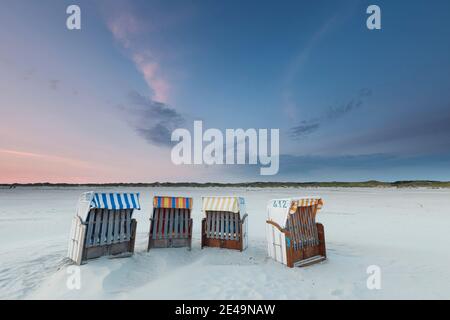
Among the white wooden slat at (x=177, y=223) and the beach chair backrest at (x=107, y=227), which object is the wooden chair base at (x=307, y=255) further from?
the beach chair backrest at (x=107, y=227)

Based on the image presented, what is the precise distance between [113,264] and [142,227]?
656 cm

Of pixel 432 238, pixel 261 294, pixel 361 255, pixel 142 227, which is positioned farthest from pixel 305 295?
pixel 142 227

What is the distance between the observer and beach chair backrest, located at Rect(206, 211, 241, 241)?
8.48m

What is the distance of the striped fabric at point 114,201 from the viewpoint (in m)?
6.72

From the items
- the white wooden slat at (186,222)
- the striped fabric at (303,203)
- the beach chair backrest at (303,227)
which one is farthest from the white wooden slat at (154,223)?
the striped fabric at (303,203)

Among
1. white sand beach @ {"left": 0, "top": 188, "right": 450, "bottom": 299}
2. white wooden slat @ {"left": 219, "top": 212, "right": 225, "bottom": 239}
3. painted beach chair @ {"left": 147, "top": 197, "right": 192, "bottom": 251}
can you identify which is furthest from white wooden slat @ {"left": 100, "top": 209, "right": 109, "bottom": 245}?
white wooden slat @ {"left": 219, "top": 212, "right": 225, "bottom": 239}

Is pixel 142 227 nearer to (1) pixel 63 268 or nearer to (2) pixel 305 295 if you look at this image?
(1) pixel 63 268

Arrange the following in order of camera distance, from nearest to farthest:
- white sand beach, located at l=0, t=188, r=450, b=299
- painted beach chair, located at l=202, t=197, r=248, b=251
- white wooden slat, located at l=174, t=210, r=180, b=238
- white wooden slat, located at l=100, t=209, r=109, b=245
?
white sand beach, located at l=0, t=188, r=450, b=299 < white wooden slat, located at l=100, t=209, r=109, b=245 < painted beach chair, located at l=202, t=197, r=248, b=251 < white wooden slat, located at l=174, t=210, r=180, b=238

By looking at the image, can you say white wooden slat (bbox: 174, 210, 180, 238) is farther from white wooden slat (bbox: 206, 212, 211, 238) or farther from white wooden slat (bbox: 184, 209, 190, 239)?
white wooden slat (bbox: 206, 212, 211, 238)

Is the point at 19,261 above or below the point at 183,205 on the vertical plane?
below

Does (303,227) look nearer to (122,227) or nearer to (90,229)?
(122,227)

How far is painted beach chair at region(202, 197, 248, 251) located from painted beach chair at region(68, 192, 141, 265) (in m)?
2.53

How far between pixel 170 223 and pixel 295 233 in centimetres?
418
